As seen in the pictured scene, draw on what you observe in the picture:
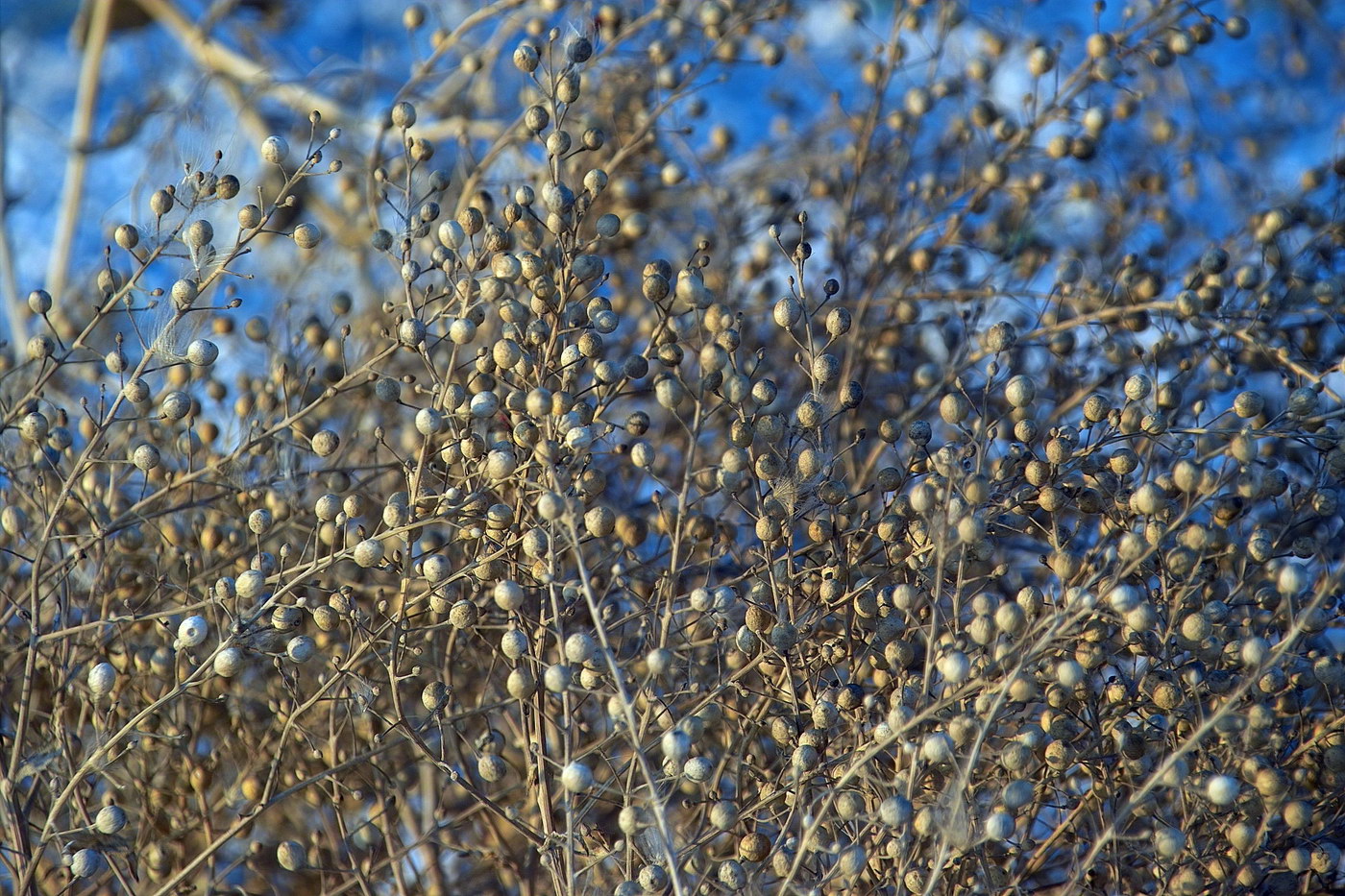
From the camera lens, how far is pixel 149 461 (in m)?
0.83

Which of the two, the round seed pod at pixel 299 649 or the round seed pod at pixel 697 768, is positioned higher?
the round seed pod at pixel 299 649

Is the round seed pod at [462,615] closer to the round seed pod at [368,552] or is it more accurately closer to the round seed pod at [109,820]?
the round seed pod at [368,552]

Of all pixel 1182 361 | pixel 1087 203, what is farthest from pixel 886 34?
pixel 1182 361

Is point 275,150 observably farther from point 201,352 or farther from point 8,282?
point 8,282

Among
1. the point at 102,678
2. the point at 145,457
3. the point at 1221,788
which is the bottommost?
the point at 1221,788

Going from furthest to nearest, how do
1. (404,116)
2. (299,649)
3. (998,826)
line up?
(404,116) < (299,649) < (998,826)

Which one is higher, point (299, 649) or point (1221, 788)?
point (299, 649)

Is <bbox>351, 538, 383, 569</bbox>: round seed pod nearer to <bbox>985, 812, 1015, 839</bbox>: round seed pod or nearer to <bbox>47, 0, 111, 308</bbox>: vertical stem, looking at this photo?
<bbox>985, 812, 1015, 839</bbox>: round seed pod

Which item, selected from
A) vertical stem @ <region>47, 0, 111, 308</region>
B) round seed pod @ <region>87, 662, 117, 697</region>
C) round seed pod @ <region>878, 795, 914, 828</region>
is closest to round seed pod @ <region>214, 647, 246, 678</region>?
round seed pod @ <region>87, 662, 117, 697</region>

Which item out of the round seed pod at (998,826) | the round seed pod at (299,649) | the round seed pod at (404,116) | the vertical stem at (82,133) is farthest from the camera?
the vertical stem at (82,133)

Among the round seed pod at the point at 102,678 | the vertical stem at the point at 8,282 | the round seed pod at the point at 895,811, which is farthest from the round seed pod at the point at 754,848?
the vertical stem at the point at 8,282

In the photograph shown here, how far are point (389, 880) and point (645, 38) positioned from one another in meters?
1.00

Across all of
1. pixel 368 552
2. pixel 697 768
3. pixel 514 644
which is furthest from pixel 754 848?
pixel 368 552

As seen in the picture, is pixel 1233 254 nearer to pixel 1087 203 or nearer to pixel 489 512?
pixel 1087 203
